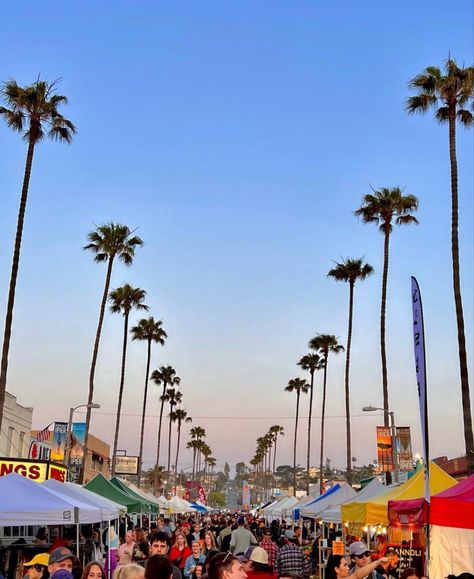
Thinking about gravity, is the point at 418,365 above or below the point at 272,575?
above

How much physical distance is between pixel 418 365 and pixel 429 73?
20.3 meters

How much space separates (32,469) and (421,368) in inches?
484

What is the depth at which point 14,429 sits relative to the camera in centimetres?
4134

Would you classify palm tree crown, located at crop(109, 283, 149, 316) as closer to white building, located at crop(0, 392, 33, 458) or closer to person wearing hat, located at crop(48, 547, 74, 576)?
white building, located at crop(0, 392, 33, 458)

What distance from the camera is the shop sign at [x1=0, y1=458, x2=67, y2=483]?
52.4ft

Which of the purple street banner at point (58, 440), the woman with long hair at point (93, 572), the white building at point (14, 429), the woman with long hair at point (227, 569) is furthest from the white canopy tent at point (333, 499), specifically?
the white building at point (14, 429)

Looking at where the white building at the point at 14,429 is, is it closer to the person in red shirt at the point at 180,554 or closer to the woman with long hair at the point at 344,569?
the person in red shirt at the point at 180,554

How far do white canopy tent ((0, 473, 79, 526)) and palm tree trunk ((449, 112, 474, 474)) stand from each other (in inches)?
505

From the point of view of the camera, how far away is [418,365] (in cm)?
872

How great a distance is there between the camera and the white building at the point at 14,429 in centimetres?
3972

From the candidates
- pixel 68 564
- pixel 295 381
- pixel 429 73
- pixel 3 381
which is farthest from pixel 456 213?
pixel 295 381

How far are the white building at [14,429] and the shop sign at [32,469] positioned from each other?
2245 cm

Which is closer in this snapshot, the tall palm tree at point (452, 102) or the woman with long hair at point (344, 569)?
the woman with long hair at point (344, 569)

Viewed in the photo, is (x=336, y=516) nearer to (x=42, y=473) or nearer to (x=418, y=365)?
(x=42, y=473)
